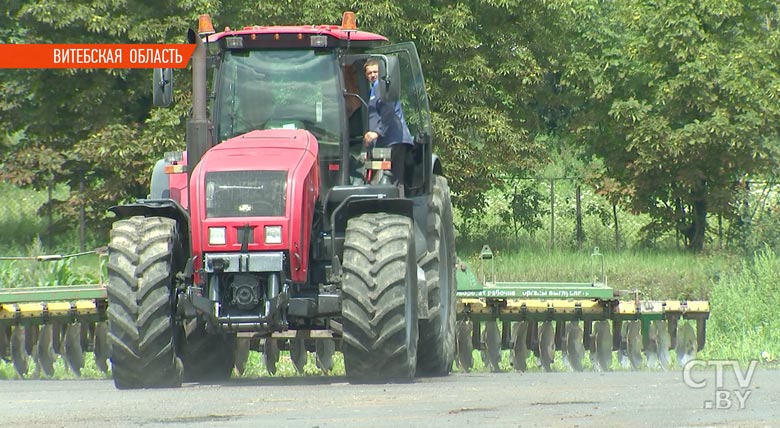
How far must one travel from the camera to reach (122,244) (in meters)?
10.2

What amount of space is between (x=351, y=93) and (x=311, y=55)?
0.45 m

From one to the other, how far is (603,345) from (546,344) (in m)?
0.58

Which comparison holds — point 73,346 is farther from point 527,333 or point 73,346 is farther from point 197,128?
point 527,333

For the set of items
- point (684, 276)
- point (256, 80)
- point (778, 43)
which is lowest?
point (684, 276)

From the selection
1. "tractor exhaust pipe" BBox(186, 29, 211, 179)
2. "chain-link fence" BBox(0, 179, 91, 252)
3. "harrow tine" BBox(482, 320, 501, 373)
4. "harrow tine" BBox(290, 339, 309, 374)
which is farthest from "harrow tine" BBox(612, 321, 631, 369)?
"chain-link fence" BBox(0, 179, 91, 252)

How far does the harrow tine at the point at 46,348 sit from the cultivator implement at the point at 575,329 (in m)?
4.01

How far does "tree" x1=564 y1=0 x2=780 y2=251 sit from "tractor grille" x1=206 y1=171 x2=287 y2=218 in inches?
675

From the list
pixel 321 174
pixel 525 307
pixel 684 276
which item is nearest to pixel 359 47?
pixel 321 174

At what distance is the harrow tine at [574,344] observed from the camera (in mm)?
14367

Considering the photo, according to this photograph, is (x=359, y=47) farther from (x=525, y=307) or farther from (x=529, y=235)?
(x=529, y=235)

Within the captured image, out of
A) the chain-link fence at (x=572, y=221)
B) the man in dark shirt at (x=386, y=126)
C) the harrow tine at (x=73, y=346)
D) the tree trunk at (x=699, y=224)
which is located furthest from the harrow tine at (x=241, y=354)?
the tree trunk at (x=699, y=224)

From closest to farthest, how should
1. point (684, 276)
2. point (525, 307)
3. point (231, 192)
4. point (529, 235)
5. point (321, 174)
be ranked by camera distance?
point (231, 192) → point (321, 174) → point (525, 307) → point (684, 276) → point (529, 235)

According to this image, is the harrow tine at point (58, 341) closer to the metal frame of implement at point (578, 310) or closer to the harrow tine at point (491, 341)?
the metal frame of implement at point (578, 310)

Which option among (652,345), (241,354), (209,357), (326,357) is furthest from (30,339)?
(652,345)
